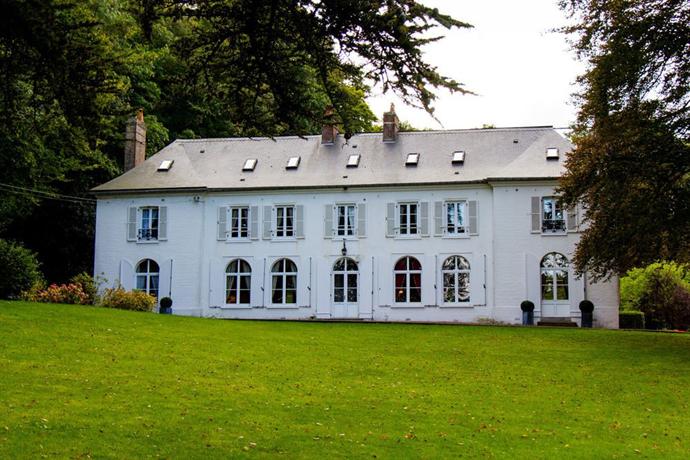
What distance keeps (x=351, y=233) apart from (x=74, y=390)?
→ 21724 millimetres

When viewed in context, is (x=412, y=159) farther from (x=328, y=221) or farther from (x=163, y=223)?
(x=163, y=223)

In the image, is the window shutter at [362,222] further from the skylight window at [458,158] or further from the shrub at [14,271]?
the shrub at [14,271]

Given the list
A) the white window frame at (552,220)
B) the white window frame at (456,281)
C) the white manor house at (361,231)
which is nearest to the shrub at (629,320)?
the white manor house at (361,231)

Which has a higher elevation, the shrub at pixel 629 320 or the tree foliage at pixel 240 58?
the tree foliage at pixel 240 58

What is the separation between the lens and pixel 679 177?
2264cm

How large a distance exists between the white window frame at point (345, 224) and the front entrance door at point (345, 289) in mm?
869

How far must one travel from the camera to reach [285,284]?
116 ft

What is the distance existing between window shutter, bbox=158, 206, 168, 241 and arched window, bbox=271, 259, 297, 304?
4491 millimetres

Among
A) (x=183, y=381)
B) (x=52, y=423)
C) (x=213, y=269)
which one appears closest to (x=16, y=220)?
(x=213, y=269)

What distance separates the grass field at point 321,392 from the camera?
36.9 feet

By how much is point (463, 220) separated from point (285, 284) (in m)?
7.01

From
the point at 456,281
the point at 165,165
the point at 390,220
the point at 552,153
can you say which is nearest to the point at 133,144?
the point at 165,165

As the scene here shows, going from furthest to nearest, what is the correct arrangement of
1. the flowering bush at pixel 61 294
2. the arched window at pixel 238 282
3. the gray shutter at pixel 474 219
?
the arched window at pixel 238 282
the gray shutter at pixel 474 219
the flowering bush at pixel 61 294

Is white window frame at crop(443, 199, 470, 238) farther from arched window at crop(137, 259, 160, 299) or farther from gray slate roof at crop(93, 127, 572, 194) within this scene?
arched window at crop(137, 259, 160, 299)
